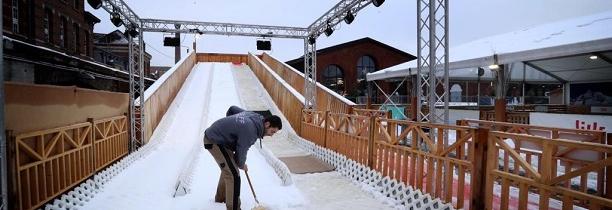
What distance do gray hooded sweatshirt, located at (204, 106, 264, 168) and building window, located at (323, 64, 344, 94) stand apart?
101 feet

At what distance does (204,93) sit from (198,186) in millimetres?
14507

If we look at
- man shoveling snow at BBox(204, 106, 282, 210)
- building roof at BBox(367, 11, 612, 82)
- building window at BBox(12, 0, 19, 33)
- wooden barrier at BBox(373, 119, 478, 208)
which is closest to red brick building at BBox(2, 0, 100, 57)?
building window at BBox(12, 0, 19, 33)

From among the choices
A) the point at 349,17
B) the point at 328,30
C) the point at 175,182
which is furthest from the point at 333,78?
the point at 175,182

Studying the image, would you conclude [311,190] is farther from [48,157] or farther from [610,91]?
[610,91]

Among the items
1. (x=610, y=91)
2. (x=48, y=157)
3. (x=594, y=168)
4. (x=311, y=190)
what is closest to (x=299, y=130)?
(x=311, y=190)

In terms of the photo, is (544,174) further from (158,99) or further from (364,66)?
(364,66)

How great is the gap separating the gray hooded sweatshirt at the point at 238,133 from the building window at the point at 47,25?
19236 millimetres

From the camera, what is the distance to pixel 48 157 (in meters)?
5.41

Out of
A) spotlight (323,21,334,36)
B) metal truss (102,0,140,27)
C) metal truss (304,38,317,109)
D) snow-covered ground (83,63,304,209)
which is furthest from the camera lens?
metal truss (304,38,317,109)

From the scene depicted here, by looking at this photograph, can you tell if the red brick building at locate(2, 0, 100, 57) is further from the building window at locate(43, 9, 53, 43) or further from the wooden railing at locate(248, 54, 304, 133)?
the wooden railing at locate(248, 54, 304, 133)

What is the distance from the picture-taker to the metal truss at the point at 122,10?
402 inches

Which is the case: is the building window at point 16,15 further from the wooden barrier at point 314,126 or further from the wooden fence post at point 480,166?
the wooden fence post at point 480,166

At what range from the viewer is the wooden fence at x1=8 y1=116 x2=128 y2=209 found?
15.2 feet

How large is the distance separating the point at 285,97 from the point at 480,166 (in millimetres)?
12259
